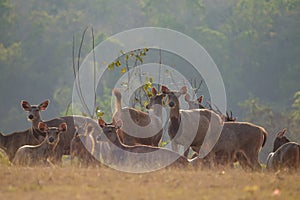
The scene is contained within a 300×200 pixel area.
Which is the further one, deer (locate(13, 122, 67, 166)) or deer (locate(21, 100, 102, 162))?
deer (locate(21, 100, 102, 162))

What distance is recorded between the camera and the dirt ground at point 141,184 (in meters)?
11.8

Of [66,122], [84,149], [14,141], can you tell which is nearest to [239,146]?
[84,149]

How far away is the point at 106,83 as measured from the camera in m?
79.4

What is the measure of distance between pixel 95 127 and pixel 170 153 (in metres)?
2.94

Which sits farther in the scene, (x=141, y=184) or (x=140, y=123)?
(x=140, y=123)

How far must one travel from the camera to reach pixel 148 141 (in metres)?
19.5

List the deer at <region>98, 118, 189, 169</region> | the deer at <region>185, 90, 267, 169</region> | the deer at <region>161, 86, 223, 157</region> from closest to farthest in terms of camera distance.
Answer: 1. the deer at <region>98, 118, 189, 169</region>
2. the deer at <region>185, 90, 267, 169</region>
3. the deer at <region>161, 86, 223, 157</region>

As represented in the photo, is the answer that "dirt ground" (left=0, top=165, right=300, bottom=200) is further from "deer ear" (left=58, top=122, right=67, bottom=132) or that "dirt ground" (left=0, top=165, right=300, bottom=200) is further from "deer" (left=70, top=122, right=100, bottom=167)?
"deer ear" (left=58, top=122, right=67, bottom=132)

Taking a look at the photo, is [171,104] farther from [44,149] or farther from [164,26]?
A: [164,26]

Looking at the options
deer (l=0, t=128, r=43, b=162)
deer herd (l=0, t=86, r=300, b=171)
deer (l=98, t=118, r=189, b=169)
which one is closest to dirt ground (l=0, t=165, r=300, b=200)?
deer (l=98, t=118, r=189, b=169)

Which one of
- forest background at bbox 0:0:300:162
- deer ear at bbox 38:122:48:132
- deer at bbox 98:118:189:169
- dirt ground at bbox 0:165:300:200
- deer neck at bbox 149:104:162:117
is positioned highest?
forest background at bbox 0:0:300:162

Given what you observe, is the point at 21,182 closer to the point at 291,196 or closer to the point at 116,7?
the point at 291,196

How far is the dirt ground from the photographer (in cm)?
1183

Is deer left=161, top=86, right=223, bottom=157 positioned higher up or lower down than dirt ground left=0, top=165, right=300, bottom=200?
higher up
